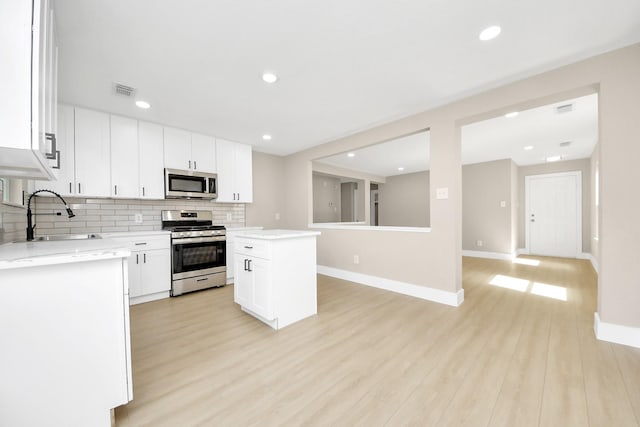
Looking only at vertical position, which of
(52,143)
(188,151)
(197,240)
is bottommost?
(197,240)

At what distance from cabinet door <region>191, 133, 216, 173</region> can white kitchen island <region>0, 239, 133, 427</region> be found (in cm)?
289

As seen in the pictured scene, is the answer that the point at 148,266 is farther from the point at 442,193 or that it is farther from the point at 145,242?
the point at 442,193

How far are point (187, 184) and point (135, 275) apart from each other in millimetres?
1385

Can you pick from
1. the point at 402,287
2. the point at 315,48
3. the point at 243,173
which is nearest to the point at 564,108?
the point at 402,287

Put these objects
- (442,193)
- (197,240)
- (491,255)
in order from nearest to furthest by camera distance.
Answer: (442,193) → (197,240) → (491,255)

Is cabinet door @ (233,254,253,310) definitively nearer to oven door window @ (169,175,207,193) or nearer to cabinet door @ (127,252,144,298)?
cabinet door @ (127,252,144,298)

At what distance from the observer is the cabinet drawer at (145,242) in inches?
119

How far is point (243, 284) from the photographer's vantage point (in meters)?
2.68

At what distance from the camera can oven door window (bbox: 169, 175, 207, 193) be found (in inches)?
139

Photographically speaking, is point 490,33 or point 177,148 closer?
point 490,33

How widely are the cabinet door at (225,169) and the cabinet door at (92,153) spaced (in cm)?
140

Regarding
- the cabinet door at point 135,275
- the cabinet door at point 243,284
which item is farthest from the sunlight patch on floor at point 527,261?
the cabinet door at point 135,275

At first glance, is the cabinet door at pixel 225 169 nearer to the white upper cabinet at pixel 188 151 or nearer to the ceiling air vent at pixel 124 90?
the white upper cabinet at pixel 188 151

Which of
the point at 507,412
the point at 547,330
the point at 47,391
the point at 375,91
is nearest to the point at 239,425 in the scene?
the point at 47,391
